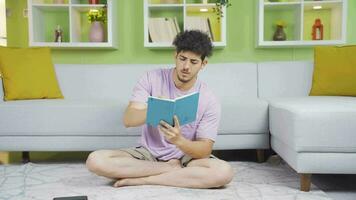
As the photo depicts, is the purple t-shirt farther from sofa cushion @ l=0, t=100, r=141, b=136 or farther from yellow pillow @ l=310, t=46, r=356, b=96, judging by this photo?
yellow pillow @ l=310, t=46, r=356, b=96

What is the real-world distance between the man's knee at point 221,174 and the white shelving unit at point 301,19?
5.92 feet

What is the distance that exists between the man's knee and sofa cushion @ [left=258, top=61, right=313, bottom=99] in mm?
1335

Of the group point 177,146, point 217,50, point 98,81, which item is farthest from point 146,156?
point 217,50

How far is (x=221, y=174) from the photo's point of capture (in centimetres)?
205

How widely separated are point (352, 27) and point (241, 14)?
3.40 feet

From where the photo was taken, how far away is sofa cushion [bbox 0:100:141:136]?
2.68 metres

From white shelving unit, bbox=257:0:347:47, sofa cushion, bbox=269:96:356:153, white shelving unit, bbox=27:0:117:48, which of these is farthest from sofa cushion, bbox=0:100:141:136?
white shelving unit, bbox=257:0:347:47

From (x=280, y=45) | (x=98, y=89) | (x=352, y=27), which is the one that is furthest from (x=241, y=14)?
(x=98, y=89)

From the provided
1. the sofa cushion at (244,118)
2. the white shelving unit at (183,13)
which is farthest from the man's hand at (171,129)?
the white shelving unit at (183,13)

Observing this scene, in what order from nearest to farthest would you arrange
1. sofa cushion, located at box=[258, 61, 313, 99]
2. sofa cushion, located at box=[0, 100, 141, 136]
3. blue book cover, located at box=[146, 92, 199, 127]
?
blue book cover, located at box=[146, 92, 199, 127] → sofa cushion, located at box=[0, 100, 141, 136] → sofa cushion, located at box=[258, 61, 313, 99]

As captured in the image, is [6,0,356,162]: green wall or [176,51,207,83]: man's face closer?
[176,51,207,83]: man's face

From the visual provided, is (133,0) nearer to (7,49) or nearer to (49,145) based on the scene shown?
(7,49)

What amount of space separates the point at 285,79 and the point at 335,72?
0.44 meters

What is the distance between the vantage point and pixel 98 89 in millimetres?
3316
